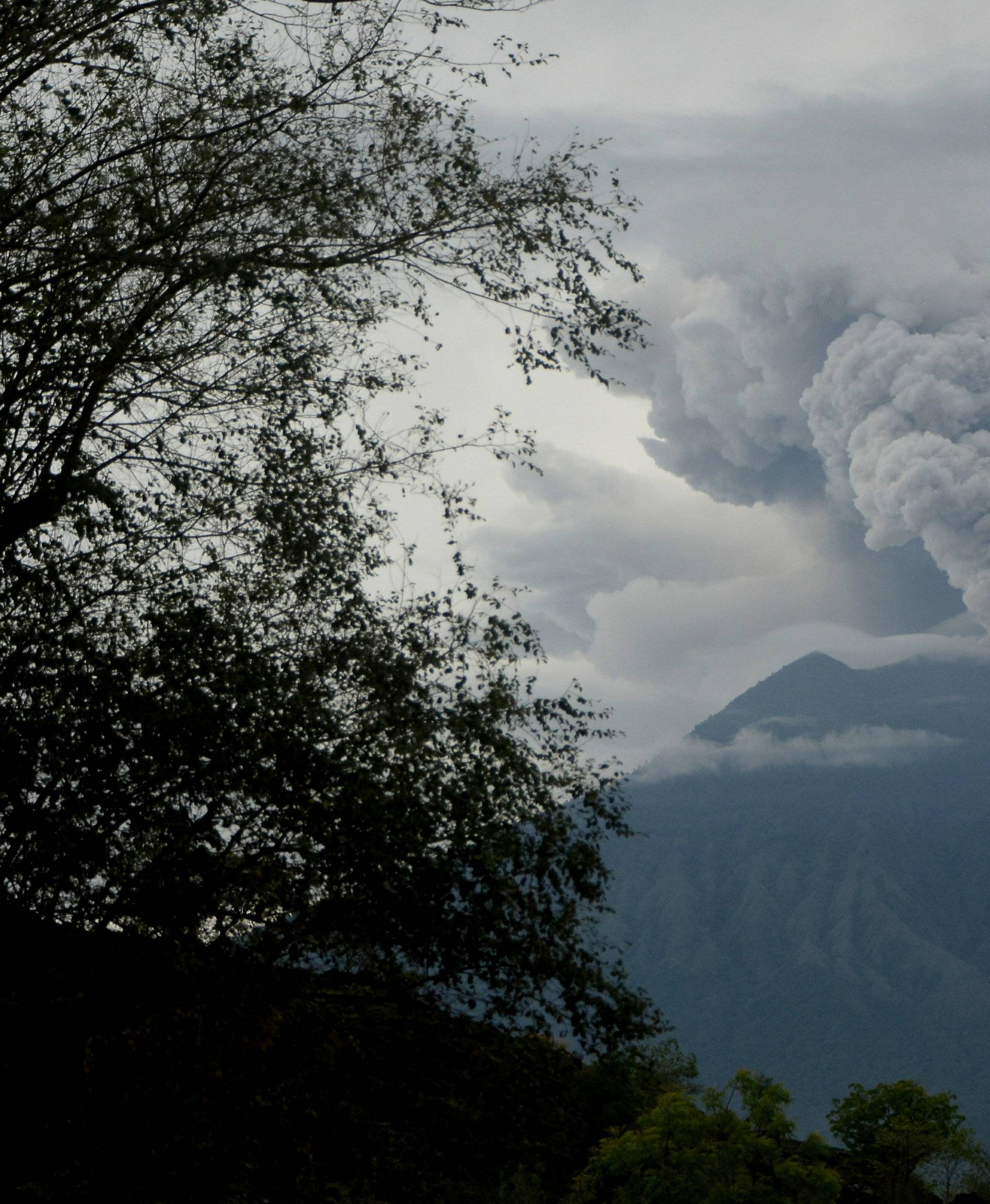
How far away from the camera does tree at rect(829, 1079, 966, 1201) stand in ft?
209

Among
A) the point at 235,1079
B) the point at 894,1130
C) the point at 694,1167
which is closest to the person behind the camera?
the point at 235,1079

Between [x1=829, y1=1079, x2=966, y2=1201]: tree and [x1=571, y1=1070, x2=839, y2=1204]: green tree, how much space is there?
2382 cm

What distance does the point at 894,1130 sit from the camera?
227 feet

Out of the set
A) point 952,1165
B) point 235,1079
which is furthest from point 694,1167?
point 952,1165

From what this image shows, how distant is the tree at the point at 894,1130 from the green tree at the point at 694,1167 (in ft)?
78.2

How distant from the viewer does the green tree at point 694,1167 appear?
37.9 m

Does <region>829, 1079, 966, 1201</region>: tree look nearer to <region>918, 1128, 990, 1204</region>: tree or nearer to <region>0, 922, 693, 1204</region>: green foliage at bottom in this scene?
<region>918, 1128, 990, 1204</region>: tree

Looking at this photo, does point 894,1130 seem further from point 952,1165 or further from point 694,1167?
point 694,1167

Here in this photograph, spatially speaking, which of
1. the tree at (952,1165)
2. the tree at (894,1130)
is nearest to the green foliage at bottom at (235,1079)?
the tree at (894,1130)

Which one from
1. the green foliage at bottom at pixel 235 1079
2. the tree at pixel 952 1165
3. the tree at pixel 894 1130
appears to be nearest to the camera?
the green foliage at bottom at pixel 235 1079

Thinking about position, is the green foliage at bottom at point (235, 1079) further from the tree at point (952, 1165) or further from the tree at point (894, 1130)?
the tree at point (952, 1165)

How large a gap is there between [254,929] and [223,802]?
1.33 meters

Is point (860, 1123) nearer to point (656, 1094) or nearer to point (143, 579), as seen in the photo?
point (656, 1094)

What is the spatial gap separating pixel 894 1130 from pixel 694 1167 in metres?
37.3
